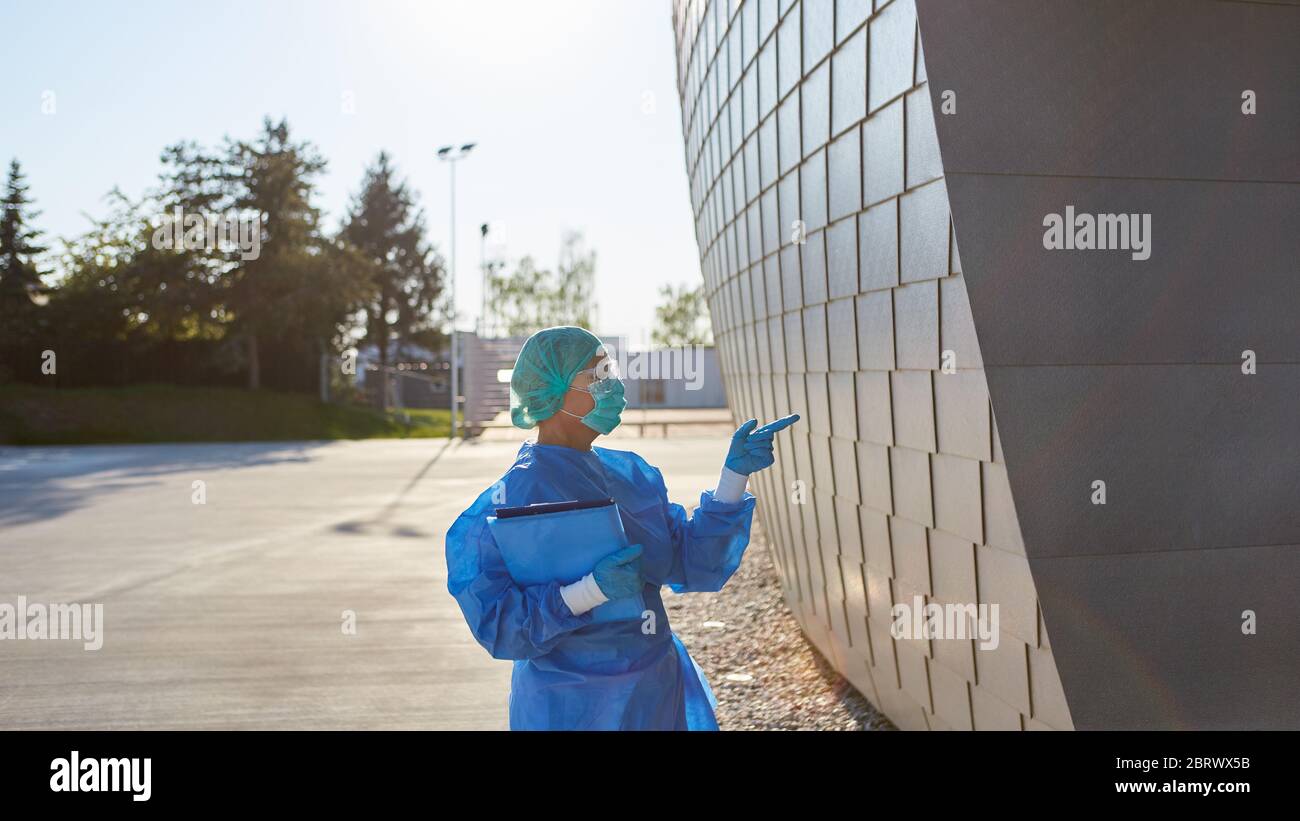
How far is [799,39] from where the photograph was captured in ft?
13.8

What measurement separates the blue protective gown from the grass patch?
1044 inches

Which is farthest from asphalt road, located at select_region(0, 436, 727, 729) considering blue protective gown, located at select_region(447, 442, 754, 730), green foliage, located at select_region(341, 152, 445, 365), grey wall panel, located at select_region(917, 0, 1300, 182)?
green foliage, located at select_region(341, 152, 445, 365)

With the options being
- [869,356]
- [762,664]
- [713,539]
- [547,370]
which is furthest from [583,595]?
[762,664]

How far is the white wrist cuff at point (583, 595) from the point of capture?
2.31m

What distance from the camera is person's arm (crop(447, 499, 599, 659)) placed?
7.66 ft

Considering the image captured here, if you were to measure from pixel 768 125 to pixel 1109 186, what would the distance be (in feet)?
7.10

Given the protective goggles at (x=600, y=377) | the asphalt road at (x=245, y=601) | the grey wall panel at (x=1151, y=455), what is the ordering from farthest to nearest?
the asphalt road at (x=245, y=601)
the grey wall panel at (x=1151, y=455)
the protective goggles at (x=600, y=377)

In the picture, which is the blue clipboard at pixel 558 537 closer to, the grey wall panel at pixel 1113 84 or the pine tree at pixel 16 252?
the grey wall panel at pixel 1113 84

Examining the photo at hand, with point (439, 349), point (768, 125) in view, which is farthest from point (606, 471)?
point (439, 349)

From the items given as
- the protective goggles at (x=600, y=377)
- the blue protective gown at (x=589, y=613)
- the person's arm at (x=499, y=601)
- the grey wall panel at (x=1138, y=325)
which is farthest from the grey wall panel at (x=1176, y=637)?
the person's arm at (x=499, y=601)

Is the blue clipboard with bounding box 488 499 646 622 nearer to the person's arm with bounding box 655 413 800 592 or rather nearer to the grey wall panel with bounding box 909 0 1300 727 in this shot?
the person's arm with bounding box 655 413 800 592

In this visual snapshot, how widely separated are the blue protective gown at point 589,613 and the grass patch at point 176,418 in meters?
26.5
